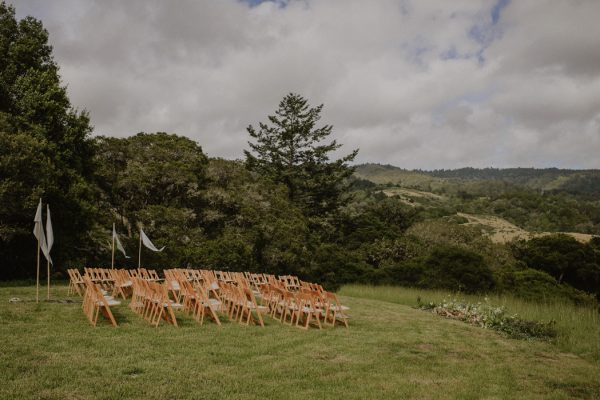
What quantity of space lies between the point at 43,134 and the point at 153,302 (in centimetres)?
1102

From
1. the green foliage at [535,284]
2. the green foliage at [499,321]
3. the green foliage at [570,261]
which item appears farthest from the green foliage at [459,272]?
the green foliage at [570,261]

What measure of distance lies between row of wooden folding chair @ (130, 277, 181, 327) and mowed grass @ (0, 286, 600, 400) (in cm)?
25

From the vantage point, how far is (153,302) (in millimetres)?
9000

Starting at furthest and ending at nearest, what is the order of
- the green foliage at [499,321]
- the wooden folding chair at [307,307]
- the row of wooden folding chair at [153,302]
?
the green foliage at [499,321], the wooden folding chair at [307,307], the row of wooden folding chair at [153,302]

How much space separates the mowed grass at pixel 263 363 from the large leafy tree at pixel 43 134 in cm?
808

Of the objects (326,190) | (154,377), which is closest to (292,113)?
(326,190)

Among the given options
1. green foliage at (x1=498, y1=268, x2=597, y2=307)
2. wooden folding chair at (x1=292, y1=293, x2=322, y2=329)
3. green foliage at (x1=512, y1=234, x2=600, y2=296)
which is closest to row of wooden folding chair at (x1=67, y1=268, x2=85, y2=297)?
wooden folding chair at (x1=292, y1=293, x2=322, y2=329)

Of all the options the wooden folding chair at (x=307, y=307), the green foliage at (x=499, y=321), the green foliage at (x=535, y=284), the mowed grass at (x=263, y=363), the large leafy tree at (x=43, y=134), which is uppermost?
the large leafy tree at (x=43, y=134)

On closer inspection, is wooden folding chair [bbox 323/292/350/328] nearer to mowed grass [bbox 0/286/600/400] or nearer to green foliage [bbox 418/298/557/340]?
mowed grass [bbox 0/286/600/400]

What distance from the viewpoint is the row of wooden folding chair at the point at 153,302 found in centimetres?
880

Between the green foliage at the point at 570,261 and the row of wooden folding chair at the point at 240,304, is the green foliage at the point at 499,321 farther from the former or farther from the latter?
the green foliage at the point at 570,261

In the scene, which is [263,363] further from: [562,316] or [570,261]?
[570,261]

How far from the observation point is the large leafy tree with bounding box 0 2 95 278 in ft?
54.1

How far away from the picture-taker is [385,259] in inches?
1230
